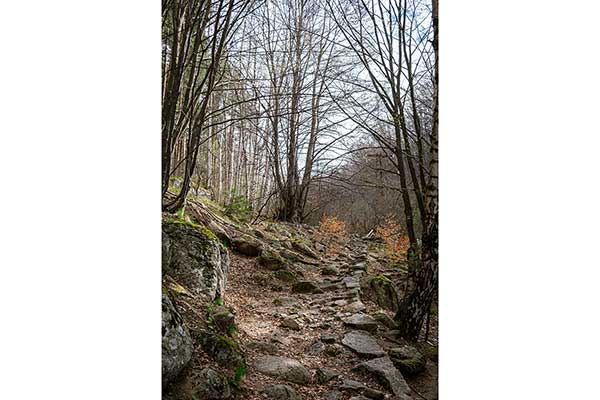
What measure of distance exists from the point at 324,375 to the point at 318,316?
244mm

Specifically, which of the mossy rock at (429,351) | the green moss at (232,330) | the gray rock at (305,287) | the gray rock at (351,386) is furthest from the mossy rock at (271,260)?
the mossy rock at (429,351)

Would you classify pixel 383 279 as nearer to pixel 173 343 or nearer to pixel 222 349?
pixel 222 349

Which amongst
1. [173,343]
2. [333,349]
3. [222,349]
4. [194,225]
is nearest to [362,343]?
[333,349]

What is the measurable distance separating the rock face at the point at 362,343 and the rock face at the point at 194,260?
0.55 m

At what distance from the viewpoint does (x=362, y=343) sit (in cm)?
176

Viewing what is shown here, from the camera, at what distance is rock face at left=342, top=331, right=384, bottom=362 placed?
174cm

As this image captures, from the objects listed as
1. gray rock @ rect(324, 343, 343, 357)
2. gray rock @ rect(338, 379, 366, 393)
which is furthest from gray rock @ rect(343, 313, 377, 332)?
gray rock @ rect(338, 379, 366, 393)

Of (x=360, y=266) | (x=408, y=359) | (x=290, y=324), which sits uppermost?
(x=360, y=266)

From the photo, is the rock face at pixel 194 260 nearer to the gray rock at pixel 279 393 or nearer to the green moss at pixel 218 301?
the green moss at pixel 218 301
